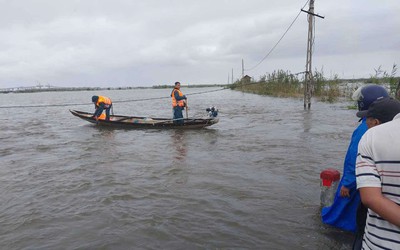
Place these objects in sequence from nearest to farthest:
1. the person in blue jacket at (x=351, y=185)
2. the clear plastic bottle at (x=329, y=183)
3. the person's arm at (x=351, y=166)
Result: the person in blue jacket at (x=351, y=185) → the person's arm at (x=351, y=166) → the clear plastic bottle at (x=329, y=183)

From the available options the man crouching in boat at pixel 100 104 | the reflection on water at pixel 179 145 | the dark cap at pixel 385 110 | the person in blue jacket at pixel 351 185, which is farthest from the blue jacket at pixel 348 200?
the man crouching in boat at pixel 100 104

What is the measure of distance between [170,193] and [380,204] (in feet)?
15.1

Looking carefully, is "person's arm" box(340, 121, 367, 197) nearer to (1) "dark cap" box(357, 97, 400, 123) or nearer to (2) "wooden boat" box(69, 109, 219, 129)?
(1) "dark cap" box(357, 97, 400, 123)

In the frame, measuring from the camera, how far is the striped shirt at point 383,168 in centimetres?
167

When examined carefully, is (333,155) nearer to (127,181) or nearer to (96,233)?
(127,181)

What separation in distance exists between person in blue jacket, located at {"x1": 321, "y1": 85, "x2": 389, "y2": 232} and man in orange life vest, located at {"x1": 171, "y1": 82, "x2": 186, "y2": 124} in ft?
30.9

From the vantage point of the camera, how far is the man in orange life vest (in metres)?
13.0

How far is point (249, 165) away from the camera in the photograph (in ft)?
25.6

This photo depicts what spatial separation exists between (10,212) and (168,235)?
289cm

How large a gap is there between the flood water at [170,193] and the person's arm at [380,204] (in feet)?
7.80

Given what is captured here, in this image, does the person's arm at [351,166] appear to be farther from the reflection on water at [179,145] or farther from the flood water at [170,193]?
the reflection on water at [179,145]

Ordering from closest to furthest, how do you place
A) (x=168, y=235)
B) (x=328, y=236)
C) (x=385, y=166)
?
(x=385, y=166) < (x=328, y=236) < (x=168, y=235)

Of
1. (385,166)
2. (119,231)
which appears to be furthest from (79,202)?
(385,166)

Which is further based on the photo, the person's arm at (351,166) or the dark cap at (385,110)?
the person's arm at (351,166)
